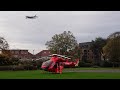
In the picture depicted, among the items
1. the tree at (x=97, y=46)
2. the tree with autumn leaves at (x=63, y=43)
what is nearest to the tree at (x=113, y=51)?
the tree with autumn leaves at (x=63, y=43)

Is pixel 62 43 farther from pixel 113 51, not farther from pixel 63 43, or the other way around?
pixel 113 51

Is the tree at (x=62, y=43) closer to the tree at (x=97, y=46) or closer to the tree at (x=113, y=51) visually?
the tree at (x=113, y=51)

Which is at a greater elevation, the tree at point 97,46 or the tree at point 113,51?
the tree at point 97,46

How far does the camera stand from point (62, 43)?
64.0 meters

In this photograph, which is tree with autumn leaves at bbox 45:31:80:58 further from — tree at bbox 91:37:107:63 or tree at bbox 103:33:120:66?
tree at bbox 91:37:107:63

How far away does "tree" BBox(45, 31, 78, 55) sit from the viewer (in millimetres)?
63906

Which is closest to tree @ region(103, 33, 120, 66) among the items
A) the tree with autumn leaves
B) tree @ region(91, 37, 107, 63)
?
the tree with autumn leaves

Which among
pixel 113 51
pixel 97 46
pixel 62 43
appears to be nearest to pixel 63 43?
pixel 62 43

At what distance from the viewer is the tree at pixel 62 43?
210ft
